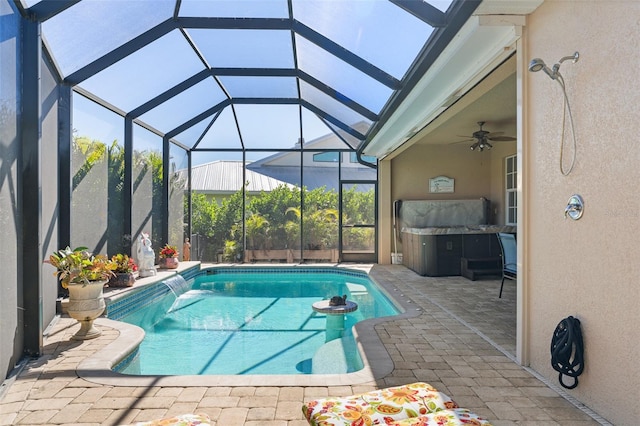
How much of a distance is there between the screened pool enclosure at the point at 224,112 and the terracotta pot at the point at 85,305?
4.20 feet

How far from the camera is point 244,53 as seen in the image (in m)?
6.21

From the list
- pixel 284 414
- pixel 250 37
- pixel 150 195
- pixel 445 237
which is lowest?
pixel 284 414

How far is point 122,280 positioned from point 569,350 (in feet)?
18.2

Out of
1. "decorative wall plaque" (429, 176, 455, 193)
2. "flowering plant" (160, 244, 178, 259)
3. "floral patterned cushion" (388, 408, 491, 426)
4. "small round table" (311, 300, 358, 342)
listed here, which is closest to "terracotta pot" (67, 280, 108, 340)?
"small round table" (311, 300, 358, 342)

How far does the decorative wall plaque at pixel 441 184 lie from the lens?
30.6ft

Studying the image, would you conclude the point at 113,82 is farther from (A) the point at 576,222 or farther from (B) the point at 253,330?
(A) the point at 576,222

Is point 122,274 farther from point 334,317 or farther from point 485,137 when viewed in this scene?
point 485,137

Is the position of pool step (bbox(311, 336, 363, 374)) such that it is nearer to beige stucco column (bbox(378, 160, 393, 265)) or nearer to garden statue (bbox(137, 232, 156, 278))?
garden statue (bbox(137, 232, 156, 278))

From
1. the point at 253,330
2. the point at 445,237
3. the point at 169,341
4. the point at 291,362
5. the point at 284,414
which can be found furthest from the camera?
the point at 445,237

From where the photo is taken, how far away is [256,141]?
31.7 ft

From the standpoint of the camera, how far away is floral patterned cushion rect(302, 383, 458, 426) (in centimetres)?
172

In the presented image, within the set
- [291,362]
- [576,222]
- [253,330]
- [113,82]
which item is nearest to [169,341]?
[253,330]

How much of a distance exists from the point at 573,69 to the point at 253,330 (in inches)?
170

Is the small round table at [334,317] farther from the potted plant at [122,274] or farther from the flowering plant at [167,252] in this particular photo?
the flowering plant at [167,252]
